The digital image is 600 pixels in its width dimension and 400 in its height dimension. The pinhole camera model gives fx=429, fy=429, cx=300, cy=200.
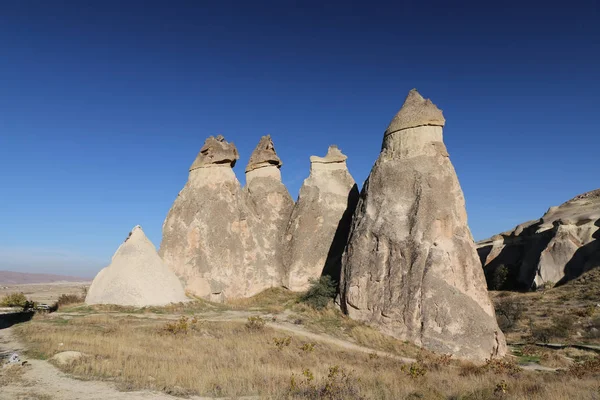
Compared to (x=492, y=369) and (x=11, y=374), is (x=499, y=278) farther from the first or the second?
(x=11, y=374)

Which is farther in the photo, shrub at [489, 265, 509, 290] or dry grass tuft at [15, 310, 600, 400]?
shrub at [489, 265, 509, 290]

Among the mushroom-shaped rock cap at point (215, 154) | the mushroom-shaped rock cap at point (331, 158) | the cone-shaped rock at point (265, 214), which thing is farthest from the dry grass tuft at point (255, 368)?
the mushroom-shaped rock cap at point (331, 158)

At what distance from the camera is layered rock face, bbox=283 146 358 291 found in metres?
19.4

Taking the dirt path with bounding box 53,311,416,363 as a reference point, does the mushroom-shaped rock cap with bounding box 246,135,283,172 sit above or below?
above

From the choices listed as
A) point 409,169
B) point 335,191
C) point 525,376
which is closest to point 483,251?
point 335,191

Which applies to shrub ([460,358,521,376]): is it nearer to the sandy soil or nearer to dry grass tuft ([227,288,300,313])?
dry grass tuft ([227,288,300,313])

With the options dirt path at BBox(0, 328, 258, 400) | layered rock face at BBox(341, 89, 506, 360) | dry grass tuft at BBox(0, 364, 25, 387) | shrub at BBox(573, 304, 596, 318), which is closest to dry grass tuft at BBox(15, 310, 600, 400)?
dirt path at BBox(0, 328, 258, 400)

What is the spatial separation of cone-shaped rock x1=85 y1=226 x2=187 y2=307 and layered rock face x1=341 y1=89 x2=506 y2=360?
261 inches

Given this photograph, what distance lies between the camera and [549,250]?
26641 millimetres

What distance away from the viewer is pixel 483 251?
34.8m

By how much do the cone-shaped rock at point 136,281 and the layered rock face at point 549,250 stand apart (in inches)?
862

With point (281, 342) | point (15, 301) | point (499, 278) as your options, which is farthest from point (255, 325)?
point (499, 278)

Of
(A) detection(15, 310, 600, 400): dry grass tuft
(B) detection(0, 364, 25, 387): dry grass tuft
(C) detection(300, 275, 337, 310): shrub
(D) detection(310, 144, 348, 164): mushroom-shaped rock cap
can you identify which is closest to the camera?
(B) detection(0, 364, 25, 387): dry grass tuft

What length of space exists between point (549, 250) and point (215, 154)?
21.1m
